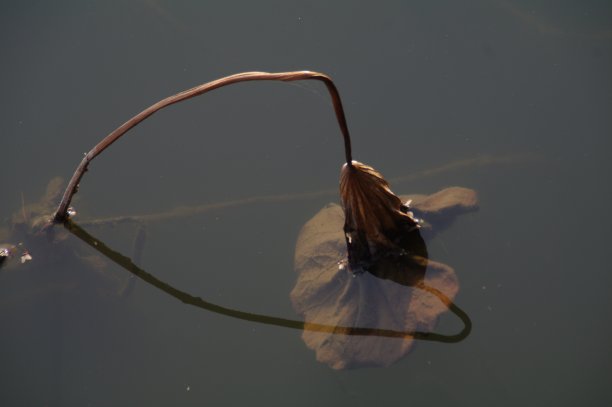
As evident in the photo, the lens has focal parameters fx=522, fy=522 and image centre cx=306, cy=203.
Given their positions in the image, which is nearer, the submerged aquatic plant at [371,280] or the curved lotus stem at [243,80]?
the curved lotus stem at [243,80]

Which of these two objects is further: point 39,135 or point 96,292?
point 39,135

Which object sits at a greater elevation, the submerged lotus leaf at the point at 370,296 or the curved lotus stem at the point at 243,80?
the curved lotus stem at the point at 243,80

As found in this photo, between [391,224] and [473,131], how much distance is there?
46.0 inches

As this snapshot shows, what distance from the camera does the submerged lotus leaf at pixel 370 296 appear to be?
2.23m

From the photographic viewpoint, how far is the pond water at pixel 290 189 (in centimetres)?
248

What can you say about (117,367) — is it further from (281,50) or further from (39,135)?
(281,50)

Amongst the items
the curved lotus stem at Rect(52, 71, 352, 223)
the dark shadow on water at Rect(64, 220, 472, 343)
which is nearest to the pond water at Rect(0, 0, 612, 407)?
the dark shadow on water at Rect(64, 220, 472, 343)

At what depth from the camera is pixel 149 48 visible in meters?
3.54

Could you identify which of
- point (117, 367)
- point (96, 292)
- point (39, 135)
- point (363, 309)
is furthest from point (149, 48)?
point (363, 309)

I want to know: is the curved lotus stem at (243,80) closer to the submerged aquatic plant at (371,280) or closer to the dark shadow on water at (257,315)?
the submerged aquatic plant at (371,280)

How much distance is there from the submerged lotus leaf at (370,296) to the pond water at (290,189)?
0.20 metres

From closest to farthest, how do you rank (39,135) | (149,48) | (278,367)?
(278,367), (39,135), (149,48)

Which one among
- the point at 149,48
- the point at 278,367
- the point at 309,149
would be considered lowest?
the point at 278,367

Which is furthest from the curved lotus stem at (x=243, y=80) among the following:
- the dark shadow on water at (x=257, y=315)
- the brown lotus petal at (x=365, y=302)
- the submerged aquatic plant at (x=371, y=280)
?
the brown lotus petal at (x=365, y=302)
